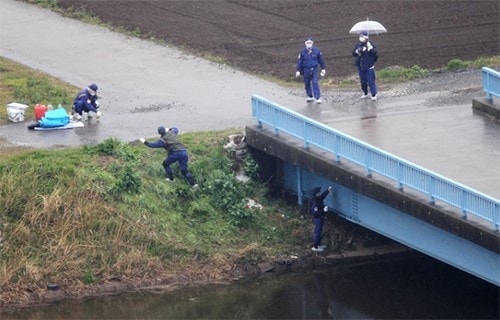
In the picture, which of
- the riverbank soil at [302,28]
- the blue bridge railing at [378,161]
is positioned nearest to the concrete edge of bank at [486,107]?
the riverbank soil at [302,28]

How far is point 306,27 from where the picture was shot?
38875 mm

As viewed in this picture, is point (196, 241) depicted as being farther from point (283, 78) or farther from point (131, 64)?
point (131, 64)

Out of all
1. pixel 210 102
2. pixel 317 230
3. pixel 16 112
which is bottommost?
pixel 317 230

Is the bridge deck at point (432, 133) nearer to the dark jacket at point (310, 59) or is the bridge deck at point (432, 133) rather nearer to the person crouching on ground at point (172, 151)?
the dark jacket at point (310, 59)

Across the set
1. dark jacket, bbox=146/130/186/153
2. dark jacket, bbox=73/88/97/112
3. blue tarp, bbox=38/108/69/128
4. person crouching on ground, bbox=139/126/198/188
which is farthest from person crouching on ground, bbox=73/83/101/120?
dark jacket, bbox=146/130/186/153

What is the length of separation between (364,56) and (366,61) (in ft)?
0.51

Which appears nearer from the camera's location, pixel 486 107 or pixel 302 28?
pixel 486 107

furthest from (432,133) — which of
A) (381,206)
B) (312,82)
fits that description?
(312,82)

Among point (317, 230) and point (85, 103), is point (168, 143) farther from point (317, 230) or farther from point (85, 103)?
point (85, 103)

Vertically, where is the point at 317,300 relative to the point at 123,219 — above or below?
below

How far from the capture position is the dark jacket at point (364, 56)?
29.2 m

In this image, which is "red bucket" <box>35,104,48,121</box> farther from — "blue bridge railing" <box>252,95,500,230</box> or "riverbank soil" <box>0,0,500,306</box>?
"riverbank soil" <box>0,0,500,306</box>

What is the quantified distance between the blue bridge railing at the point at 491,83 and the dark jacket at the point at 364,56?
242cm

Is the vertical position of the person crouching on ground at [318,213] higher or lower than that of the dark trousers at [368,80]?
lower
